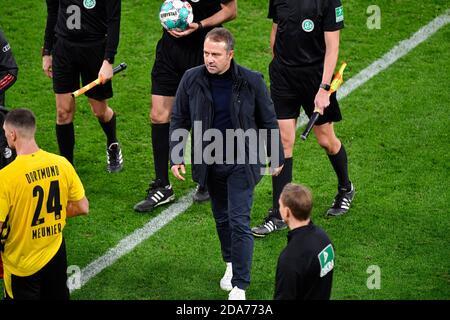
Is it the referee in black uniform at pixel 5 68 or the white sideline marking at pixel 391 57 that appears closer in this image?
the referee in black uniform at pixel 5 68

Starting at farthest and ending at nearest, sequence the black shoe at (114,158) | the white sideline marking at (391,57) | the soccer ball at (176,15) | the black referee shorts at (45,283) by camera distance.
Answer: the white sideline marking at (391,57)
the black shoe at (114,158)
the soccer ball at (176,15)
the black referee shorts at (45,283)

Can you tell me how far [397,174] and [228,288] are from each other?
2530mm

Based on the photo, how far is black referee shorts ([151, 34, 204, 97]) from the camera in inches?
394

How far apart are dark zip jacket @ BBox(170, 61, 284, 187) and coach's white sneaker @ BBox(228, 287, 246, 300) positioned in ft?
2.66

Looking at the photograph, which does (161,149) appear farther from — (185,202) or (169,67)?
(169,67)

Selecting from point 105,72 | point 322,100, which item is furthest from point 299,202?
point 105,72

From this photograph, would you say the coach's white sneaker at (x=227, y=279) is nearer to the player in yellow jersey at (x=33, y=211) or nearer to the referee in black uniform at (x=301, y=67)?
the referee in black uniform at (x=301, y=67)

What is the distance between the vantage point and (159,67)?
10094 millimetres

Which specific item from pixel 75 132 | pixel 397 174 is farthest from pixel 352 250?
pixel 75 132

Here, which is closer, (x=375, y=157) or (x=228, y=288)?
(x=228, y=288)

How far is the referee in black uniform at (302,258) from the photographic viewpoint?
22.1 ft

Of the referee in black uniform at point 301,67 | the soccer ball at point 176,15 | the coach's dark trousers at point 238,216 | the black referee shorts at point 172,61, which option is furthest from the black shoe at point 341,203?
the soccer ball at point 176,15
